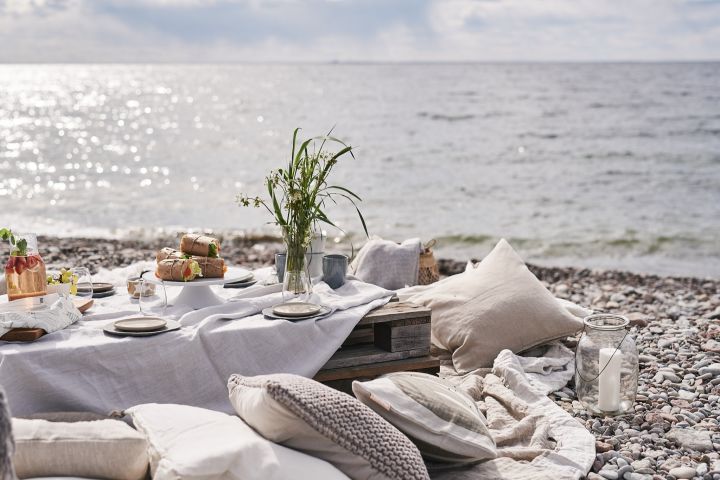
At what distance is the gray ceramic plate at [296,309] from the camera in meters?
3.67

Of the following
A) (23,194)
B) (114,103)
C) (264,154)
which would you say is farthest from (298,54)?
(23,194)

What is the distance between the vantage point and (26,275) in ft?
12.2

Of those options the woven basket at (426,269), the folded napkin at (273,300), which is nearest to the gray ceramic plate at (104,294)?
the folded napkin at (273,300)

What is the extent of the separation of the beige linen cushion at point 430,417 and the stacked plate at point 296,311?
0.67 metres

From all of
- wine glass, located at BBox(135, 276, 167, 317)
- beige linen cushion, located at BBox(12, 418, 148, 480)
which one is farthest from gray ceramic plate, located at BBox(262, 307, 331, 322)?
beige linen cushion, located at BBox(12, 418, 148, 480)

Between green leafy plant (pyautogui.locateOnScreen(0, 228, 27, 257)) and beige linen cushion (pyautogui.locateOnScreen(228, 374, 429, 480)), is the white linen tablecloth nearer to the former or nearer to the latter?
green leafy plant (pyautogui.locateOnScreen(0, 228, 27, 257))

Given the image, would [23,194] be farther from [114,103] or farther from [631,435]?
[114,103]

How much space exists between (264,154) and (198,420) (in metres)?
20.5

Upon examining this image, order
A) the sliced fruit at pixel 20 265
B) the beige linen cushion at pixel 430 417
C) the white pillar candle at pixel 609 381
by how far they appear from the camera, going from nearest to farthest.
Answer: the beige linen cushion at pixel 430 417 < the sliced fruit at pixel 20 265 < the white pillar candle at pixel 609 381

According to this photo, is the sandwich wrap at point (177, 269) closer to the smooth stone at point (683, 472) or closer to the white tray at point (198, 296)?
the white tray at point (198, 296)

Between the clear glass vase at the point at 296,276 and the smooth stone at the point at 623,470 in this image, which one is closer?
the smooth stone at the point at 623,470

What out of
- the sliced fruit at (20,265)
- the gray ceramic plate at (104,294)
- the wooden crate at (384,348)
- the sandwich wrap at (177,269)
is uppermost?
the sliced fruit at (20,265)

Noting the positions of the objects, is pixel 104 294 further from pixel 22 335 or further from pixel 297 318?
pixel 297 318

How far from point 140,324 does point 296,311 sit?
0.72 meters
